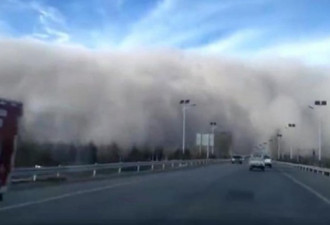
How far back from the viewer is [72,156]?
54781mm

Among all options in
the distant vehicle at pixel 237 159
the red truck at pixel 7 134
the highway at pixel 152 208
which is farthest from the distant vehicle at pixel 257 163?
the red truck at pixel 7 134

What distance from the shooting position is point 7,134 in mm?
16781

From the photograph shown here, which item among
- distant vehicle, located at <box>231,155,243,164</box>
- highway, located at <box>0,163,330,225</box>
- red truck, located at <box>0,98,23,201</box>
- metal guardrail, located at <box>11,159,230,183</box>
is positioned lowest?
highway, located at <box>0,163,330,225</box>

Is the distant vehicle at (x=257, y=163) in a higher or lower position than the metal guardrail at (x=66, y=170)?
higher

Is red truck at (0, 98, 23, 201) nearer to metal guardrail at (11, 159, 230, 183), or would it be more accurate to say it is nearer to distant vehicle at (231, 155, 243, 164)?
metal guardrail at (11, 159, 230, 183)

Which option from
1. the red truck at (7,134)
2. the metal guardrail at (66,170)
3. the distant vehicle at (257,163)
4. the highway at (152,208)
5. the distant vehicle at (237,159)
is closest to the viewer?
the red truck at (7,134)

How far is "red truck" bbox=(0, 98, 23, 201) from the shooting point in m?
16.6

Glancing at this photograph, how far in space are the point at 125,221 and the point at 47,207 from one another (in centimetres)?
435

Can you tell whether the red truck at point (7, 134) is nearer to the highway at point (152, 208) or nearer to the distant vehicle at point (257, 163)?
the highway at point (152, 208)

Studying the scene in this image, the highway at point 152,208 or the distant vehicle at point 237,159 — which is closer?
the highway at point 152,208

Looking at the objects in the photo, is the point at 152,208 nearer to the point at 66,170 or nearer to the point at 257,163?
the point at 66,170

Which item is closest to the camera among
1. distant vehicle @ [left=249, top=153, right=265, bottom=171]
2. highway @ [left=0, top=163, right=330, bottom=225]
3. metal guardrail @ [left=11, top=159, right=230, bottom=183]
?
highway @ [left=0, top=163, right=330, bottom=225]

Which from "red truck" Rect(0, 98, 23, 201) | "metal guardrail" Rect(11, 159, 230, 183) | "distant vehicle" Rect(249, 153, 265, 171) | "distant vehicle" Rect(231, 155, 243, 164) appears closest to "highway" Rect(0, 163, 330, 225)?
"red truck" Rect(0, 98, 23, 201)

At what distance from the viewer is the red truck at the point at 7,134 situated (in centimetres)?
1661
